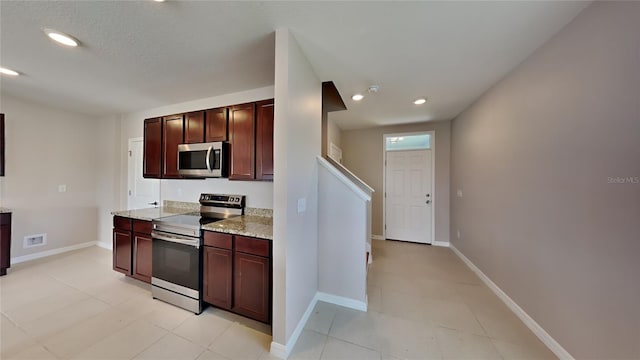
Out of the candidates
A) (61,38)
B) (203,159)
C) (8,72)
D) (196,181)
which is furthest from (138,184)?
(61,38)

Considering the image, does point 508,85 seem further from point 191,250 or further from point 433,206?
point 191,250

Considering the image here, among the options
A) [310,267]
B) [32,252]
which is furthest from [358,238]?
[32,252]

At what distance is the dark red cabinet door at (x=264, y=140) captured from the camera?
2254 millimetres

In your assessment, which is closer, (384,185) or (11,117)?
(11,117)

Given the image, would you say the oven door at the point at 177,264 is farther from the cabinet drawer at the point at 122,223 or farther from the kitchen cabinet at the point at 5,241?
the kitchen cabinet at the point at 5,241

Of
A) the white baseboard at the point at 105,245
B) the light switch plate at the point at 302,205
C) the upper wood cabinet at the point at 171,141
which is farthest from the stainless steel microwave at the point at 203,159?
the white baseboard at the point at 105,245

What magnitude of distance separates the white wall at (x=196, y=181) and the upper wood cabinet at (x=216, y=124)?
1.31 feet

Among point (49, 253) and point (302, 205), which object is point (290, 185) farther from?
point (49, 253)

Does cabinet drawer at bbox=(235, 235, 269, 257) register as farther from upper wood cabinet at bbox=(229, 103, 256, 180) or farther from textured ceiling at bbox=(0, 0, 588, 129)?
textured ceiling at bbox=(0, 0, 588, 129)

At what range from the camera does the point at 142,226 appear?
2461 millimetres

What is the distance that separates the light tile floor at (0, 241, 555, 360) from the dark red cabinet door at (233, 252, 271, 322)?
190 millimetres

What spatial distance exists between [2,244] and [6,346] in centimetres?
218

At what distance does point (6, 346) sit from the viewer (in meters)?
1.63

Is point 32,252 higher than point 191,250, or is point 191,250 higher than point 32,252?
point 191,250
